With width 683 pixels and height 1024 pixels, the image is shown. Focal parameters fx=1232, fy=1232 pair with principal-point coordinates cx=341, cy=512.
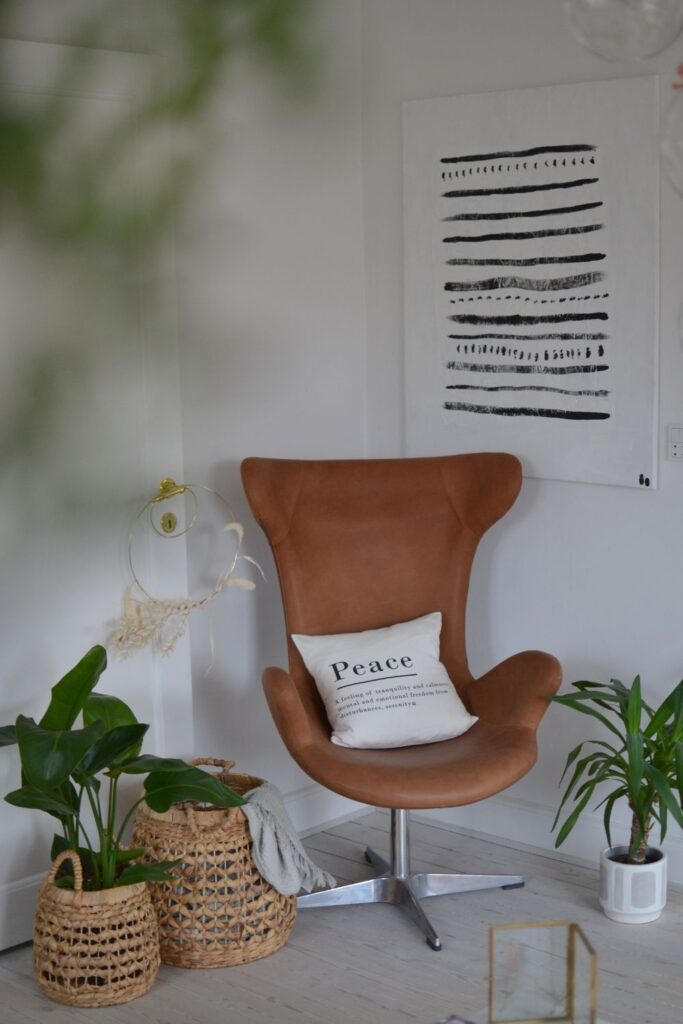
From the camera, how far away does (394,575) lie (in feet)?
10.5

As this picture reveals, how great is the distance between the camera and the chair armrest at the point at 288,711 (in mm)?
2826

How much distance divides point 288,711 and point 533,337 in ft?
3.83


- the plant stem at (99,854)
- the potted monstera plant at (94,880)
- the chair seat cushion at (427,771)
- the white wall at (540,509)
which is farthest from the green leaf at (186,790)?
the white wall at (540,509)

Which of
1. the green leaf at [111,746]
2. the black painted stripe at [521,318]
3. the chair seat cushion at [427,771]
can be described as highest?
the black painted stripe at [521,318]

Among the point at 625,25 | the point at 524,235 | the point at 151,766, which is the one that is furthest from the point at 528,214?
the point at 625,25

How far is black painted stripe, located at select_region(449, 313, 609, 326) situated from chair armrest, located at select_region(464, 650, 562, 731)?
847mm

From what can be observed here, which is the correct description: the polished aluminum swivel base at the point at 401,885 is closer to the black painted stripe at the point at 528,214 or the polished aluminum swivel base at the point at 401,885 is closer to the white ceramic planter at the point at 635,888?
the white ceramic planter at the point at 635,888

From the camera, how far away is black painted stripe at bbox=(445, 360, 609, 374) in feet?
10.2

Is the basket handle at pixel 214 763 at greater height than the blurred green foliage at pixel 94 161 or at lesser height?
lesser

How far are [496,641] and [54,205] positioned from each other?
318 centimetres

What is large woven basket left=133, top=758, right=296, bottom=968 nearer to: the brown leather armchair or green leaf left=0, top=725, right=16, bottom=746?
the brown leather armchair

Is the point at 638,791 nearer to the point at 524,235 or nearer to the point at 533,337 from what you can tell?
the point at 533,337

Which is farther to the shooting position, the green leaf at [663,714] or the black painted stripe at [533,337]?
the black painted stripe at [533,337]

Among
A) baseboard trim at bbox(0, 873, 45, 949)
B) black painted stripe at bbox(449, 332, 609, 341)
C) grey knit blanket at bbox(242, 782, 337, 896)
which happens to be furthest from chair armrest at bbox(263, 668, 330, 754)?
black painted stripe at bbox(449, 332, 609, 341)
